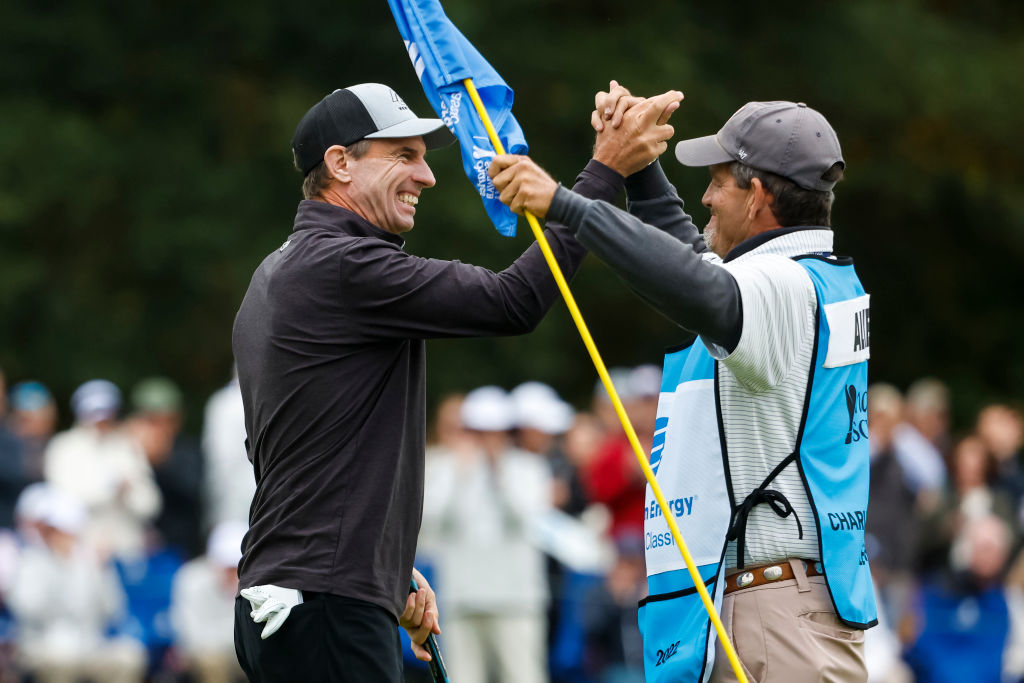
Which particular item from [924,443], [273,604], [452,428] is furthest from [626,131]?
[924,443]

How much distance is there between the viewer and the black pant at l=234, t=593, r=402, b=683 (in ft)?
14.3

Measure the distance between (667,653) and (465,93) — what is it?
5.69ft

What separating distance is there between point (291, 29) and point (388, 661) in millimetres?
15744

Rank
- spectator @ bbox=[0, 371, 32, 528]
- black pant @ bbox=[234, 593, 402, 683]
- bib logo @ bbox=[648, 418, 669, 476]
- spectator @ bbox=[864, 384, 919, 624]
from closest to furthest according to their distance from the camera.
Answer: black pant @ bbox=[234, 593, 402, 683]
bib logo @ bbox=[648, 418, 669, 476]
spectator @ bbox=[0, 371, 32, 528]
spectator @ bbox=[864, 384, 919, 624]

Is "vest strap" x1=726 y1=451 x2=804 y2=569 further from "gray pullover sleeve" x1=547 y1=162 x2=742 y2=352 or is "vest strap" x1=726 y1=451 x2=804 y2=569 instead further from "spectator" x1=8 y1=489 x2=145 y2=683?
"spectator" x1=8 y1=489 x2=145 y2=683

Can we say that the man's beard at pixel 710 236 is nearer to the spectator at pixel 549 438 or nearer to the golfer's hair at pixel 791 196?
the golfer's hair at pixel 791 196

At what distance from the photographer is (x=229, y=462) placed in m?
10.8

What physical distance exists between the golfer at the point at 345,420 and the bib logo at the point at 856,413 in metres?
0.86

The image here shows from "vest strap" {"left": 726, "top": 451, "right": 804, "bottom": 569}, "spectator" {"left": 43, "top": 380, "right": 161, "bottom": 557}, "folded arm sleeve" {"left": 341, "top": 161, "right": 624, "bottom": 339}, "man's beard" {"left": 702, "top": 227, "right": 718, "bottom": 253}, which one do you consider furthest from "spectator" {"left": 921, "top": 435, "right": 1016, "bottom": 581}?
"folded arm sleeve" {"left": 341, "top": 161, "right": 624, "bottom": 339}

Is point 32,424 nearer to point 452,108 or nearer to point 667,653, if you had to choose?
point 452,108

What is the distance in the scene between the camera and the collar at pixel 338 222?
4621 mm

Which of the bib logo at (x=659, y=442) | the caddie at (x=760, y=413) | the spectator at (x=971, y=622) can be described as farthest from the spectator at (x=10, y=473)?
the caddie at (x=760, y=413)

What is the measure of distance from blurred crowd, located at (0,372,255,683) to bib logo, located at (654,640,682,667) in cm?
628

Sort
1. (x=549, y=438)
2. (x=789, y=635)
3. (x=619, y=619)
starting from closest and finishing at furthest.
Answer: (x=789, y=635), (x=619, y=619), (x=549, y=438)
